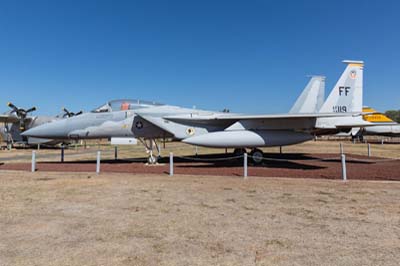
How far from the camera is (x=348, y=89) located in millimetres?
14336

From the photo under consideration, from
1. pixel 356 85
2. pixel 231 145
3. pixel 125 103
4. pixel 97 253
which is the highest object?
pixel 356 85

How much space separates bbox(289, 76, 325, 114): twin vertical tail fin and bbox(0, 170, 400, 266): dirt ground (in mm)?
8824

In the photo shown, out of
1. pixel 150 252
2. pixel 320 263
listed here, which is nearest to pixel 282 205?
pixel 320 263

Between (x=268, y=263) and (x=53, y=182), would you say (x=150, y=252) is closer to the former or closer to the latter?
(x=268, y=263)

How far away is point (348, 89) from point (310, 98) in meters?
2.02

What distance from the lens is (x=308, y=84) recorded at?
15883mm

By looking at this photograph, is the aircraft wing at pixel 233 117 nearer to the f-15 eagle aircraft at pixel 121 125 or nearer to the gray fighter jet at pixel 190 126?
the gray fighter jet at pixel 190 126

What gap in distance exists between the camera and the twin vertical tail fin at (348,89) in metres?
14.3

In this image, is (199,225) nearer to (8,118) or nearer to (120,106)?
(120,106)

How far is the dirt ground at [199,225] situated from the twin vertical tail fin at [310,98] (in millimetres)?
8824

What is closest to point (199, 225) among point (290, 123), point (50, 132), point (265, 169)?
point (265, 169)

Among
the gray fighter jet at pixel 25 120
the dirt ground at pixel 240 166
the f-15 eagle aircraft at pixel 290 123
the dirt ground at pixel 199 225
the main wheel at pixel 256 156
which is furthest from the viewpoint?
the gray fighter jet at pixel 25 120

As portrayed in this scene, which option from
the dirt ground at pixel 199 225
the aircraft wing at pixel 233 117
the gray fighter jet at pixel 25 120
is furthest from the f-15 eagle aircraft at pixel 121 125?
the gray fighter jet at pixel 25 120

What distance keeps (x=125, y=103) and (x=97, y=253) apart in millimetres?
9977
